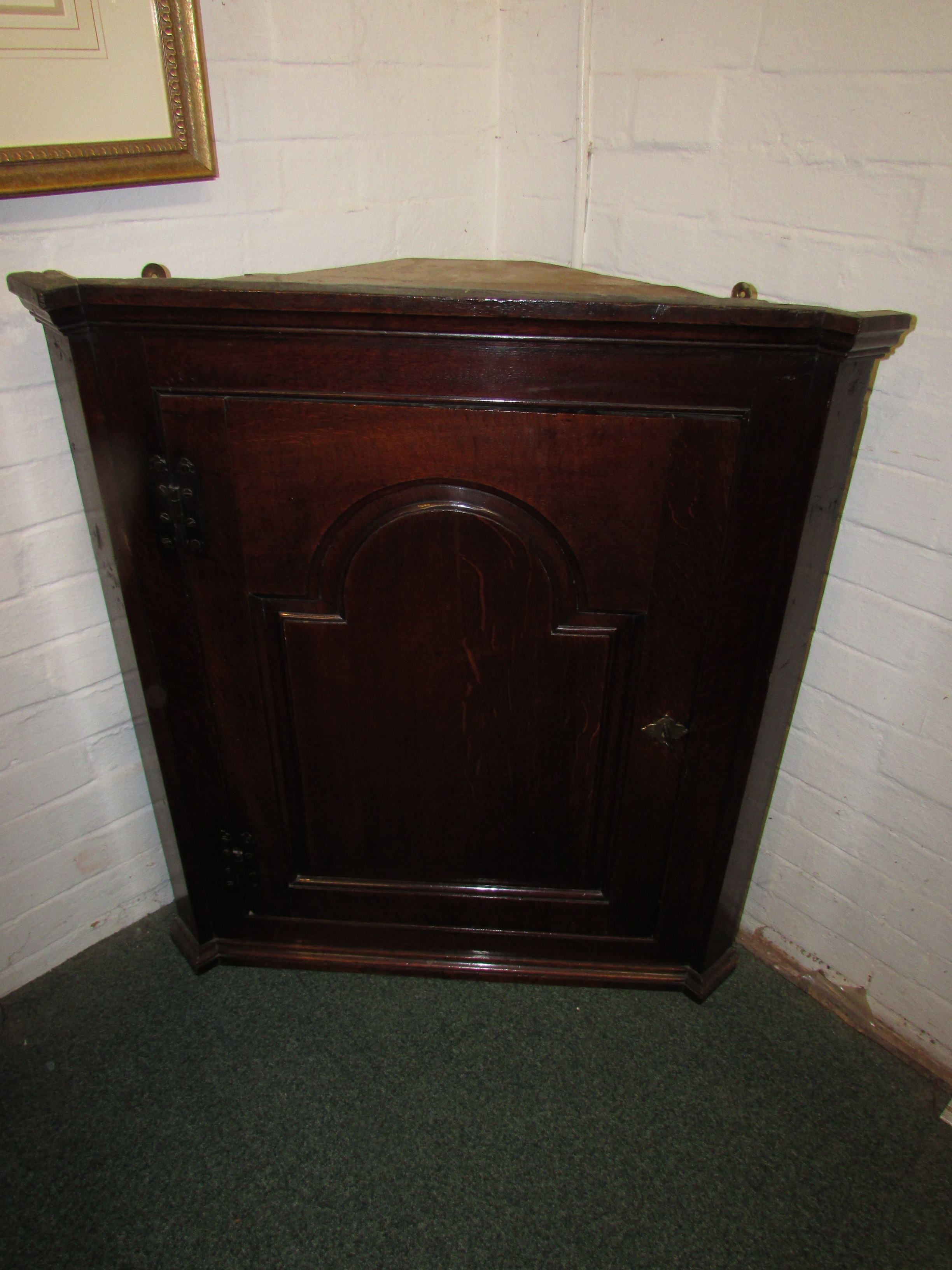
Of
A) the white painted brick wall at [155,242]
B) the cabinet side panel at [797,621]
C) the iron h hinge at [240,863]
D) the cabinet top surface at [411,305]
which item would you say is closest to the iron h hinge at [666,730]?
the cabinet side panel at [797,621]

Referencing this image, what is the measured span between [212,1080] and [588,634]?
0.96 meters

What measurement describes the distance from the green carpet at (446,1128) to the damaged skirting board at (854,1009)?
2 centimetres

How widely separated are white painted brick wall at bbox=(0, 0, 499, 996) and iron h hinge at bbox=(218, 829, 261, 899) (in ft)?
1.00

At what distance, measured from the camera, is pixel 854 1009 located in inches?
55.5

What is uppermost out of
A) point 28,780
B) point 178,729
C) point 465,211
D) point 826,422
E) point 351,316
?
point 465,211

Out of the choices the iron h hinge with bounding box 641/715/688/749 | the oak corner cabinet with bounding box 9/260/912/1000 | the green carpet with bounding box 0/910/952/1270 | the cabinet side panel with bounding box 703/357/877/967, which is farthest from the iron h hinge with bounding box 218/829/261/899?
the cabinet side panel with bounding box 703/357/877/967

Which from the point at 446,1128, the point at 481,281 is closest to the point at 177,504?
the point at 481,281

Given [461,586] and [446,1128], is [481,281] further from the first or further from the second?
[446,1128]

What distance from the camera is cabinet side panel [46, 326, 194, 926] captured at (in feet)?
3.14

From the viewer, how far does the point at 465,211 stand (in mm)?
1467

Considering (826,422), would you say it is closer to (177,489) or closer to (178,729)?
(177,489)

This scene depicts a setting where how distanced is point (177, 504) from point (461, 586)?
1.22 ft

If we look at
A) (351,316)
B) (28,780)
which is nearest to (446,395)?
(351,316)

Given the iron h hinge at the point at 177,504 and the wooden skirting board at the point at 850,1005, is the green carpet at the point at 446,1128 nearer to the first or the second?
the wooden skirting board at the point at 850,1005
